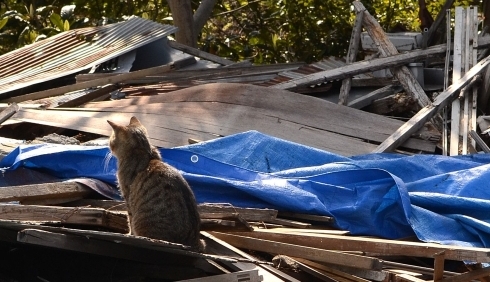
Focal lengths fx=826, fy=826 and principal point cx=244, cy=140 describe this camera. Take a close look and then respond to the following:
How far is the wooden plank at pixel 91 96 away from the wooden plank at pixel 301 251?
10.3 feet

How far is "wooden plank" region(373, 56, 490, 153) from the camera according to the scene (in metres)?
6.16

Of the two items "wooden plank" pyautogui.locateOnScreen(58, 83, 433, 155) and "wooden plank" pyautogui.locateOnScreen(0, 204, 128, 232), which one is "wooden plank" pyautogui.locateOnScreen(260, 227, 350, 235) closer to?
"wooden plank" pyautogui.locateOnScreen(0, 204, 128, 232)

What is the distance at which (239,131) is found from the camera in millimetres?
6277

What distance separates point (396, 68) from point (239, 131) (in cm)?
203

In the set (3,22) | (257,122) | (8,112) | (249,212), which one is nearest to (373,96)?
(257,122)

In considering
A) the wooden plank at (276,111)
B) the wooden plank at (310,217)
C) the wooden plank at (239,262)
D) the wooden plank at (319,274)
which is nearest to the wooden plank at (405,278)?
the wooden plank at (319,274)

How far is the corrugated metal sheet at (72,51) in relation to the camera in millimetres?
8047

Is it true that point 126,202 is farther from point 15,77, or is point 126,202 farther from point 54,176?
point 15,77

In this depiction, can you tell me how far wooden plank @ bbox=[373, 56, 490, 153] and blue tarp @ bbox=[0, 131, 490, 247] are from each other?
0.41 m

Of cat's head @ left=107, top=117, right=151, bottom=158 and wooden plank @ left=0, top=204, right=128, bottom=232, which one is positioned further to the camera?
cat's head @ left=107, top=117, right=151, bottom=158

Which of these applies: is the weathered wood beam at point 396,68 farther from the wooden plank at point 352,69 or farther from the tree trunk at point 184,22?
the tree trunk at point 184,22

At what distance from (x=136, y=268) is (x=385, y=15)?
9.84 metres

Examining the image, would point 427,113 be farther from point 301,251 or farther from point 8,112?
point 8,112

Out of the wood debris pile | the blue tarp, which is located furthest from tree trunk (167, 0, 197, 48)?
the blue tarp
